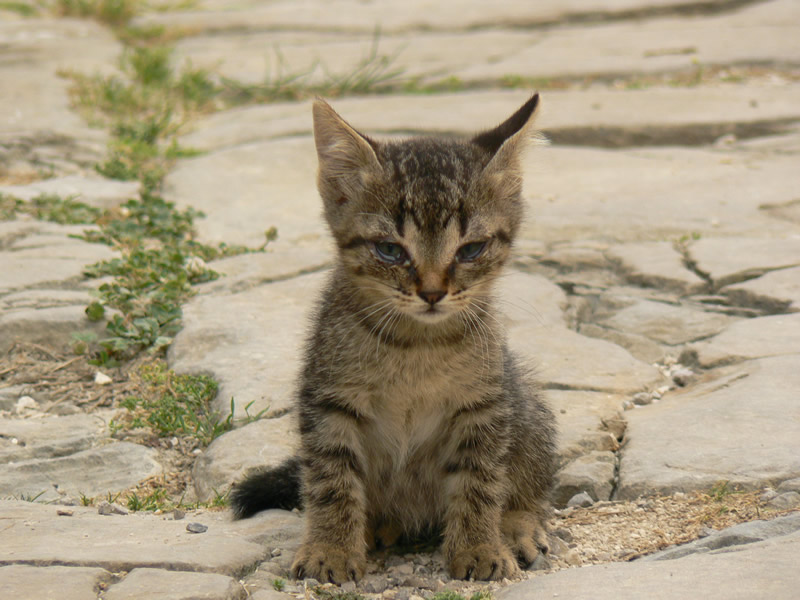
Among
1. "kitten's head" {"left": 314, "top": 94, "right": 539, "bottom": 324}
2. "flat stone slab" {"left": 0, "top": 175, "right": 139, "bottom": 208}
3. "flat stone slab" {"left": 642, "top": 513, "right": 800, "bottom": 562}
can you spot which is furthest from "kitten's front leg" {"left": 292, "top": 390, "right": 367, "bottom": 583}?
"flat stone slab" {"left": 0, "top": 175, "right": 139, "bottom": 208}

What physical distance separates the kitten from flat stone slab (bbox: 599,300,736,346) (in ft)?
5.03

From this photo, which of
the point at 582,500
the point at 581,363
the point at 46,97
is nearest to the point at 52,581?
the point at 582,500

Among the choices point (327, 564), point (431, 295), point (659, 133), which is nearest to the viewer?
point (327, 564)

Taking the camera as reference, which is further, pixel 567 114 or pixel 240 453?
pixel 567 114

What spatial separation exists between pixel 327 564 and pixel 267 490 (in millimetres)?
540

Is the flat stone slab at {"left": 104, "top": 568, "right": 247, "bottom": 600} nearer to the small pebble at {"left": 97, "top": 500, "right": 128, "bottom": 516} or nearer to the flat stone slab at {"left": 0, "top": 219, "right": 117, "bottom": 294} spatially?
the small pebble at {"left": 97, "top": 500, "right": 128, "bottom": 516}

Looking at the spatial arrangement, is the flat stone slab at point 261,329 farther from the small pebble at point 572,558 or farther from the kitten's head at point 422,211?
the small pebble at point 572,558

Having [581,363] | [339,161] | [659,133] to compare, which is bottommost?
[581,363]

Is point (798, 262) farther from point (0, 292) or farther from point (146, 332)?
point (0, 292)

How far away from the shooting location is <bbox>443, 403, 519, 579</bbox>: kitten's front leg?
10.8ft

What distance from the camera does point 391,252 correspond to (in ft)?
11.1

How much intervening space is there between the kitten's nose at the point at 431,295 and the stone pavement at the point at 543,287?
971 mm

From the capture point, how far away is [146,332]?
189 inches

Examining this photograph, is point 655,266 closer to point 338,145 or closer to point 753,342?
point 753,342
